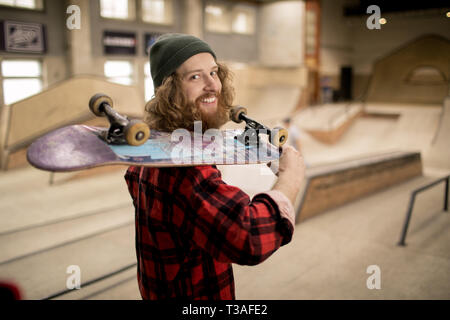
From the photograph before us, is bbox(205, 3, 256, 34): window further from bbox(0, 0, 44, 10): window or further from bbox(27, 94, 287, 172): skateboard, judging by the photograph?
bbox(27, 94, 287, 172): skateboard

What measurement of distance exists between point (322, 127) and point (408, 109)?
4185 mm

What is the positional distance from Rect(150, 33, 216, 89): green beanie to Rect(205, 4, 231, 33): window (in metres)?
14.9

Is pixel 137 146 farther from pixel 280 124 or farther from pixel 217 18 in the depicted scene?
pixel 217 18

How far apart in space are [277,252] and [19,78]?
9.29m

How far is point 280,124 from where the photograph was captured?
9625mm

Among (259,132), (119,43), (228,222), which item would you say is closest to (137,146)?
(228,222)

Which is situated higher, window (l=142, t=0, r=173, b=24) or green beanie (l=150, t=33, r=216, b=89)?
window (l=142, t=0, r=173, b=24)

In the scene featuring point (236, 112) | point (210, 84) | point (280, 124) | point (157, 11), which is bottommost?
point (280, 124)

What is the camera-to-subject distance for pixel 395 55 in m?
18.6

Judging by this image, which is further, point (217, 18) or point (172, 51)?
point (217, 18)

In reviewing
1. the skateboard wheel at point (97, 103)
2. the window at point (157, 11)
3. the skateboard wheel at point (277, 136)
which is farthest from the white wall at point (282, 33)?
the skateboard wheel at point (97, 103)

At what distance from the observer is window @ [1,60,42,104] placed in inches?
377

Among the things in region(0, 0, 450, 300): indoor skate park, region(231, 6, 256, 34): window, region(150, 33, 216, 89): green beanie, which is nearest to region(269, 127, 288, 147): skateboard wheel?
region(150, 33, 216, 89): green beanie

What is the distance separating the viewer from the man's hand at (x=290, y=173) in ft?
3.83
